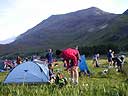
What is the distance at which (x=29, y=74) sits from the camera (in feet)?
80.0

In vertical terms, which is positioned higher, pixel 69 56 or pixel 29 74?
pixel 69 56

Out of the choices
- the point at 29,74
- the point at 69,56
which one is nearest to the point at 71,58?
the point at 69,56

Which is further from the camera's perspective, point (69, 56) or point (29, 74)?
point (29, 74)

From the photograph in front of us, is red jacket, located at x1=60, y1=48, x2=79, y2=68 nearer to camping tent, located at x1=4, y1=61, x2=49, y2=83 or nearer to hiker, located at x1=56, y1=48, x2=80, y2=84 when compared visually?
hiker, located at x1=56, y1=48, x2=80, y2=84

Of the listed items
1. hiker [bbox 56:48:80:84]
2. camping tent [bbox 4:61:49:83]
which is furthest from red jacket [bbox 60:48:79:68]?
camping tent [bbox 4:61:49:83]

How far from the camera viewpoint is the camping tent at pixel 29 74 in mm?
24156

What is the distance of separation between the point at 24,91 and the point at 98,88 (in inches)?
100

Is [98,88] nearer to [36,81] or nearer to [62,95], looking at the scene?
[62,95]

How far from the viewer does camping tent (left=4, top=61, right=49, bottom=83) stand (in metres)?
24.2

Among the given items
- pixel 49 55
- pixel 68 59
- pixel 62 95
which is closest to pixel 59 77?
pixel 68 59

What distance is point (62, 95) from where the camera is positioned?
12805 millimetres

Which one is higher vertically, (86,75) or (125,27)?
(125,27)

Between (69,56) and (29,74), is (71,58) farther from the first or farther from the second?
(29,74)

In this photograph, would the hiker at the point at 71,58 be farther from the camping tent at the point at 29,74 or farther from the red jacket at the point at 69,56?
the camping tent at the point at 29,74
